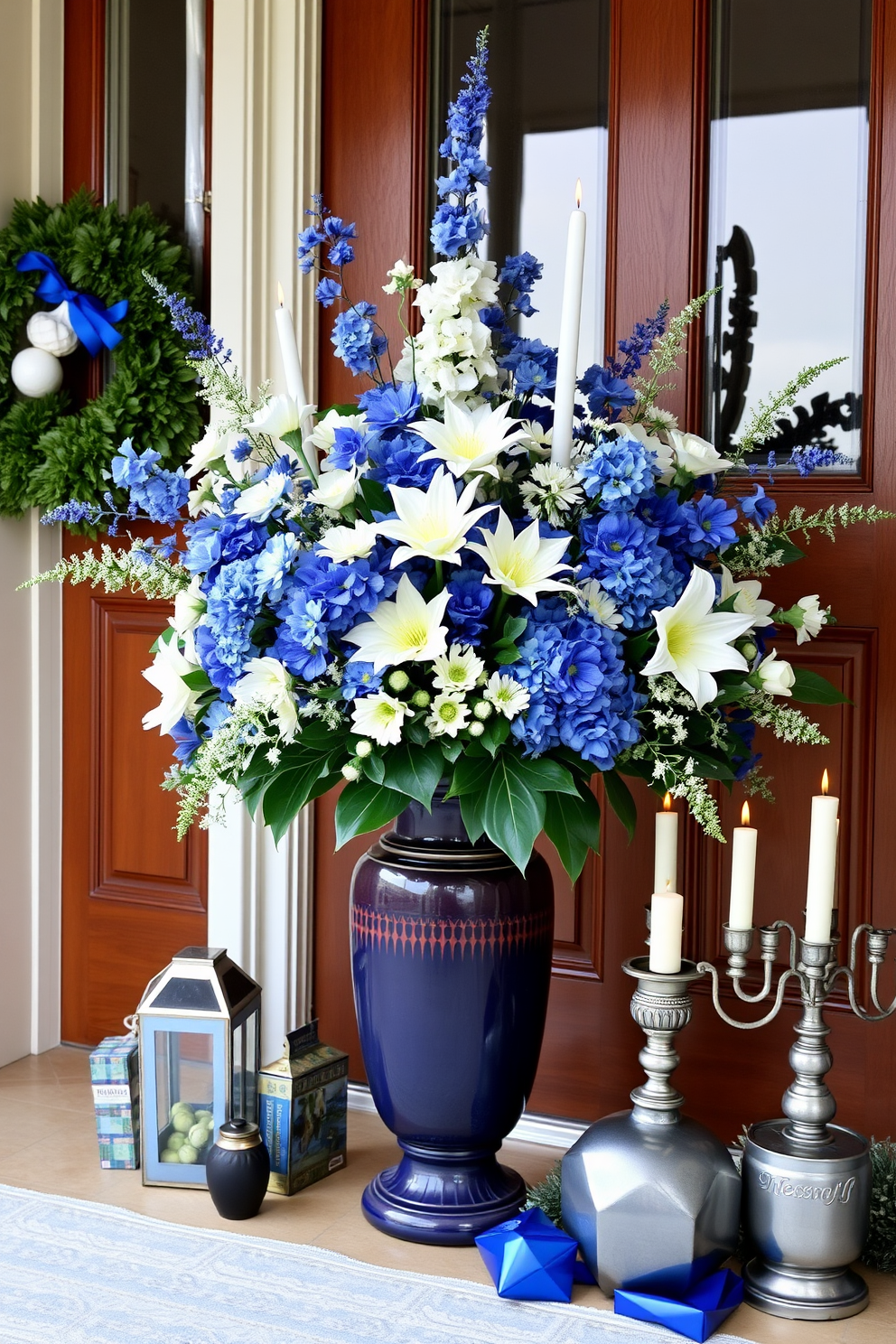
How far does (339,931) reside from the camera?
7.75 feet

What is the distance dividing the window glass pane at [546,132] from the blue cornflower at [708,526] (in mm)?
605

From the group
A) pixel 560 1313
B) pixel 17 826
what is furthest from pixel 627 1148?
pixel 17 826

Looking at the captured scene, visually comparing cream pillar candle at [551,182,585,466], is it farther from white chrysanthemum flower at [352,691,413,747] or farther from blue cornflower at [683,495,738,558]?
white chrysanthemum flower at [352,691,413,747]

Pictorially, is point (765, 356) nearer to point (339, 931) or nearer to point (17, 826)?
point (339, 931)

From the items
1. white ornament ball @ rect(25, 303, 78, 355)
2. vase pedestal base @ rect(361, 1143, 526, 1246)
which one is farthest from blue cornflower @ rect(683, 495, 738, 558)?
white ornament ball @ rect(25, 303, 78, 355)

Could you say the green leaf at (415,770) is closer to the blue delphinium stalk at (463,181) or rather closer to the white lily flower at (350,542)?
the white lily flower at (350,542)

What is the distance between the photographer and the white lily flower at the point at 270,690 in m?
1.49

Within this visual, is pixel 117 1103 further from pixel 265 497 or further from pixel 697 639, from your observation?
pixel 697 639

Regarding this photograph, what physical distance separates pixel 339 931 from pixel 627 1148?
0.87m

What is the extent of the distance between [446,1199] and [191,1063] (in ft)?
1.32

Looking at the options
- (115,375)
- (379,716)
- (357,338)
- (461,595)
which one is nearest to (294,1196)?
(379,716)

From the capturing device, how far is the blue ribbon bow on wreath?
229 cm

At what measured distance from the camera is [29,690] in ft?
8.20

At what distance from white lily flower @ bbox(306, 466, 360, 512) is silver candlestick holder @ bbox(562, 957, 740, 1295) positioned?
648mm
